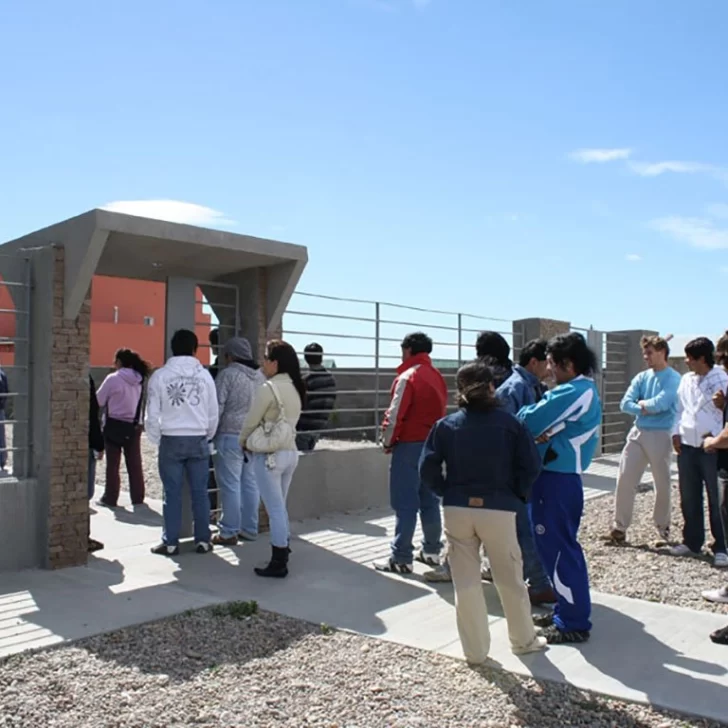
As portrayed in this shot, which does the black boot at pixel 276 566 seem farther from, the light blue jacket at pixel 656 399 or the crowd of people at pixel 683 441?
the light blue jacket at pixel 656 399

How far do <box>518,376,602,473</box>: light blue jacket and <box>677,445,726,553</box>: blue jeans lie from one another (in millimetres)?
2617

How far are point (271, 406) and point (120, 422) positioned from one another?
3.85 m

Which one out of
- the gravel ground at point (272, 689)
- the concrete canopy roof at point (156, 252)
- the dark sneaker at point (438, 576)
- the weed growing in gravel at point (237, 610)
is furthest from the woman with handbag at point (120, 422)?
the gravel ground at point (272, 689)

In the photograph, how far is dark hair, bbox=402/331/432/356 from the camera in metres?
6.81

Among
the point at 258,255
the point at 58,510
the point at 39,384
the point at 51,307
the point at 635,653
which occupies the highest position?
the point at 258,255

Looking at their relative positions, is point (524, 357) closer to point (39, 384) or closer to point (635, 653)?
point (635, 653)

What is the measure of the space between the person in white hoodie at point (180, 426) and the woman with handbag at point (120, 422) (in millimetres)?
2569

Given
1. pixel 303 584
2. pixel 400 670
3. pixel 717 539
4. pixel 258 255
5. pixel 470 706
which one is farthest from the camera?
pixel 258 255

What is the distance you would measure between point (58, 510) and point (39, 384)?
105cm

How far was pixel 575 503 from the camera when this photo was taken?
16.6 feet

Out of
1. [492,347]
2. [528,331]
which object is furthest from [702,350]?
[528,331]

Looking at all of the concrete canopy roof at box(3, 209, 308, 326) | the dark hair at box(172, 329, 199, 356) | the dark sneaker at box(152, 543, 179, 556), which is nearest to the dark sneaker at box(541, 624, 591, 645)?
the dark sneaker at box(152, 543, 179, 556)

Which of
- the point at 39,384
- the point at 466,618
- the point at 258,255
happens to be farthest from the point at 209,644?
the point at 258,255

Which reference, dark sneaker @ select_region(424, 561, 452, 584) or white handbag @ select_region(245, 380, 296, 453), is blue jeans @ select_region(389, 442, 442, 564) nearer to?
dark sneaker @ select_region(424, 561, 452, 584)
